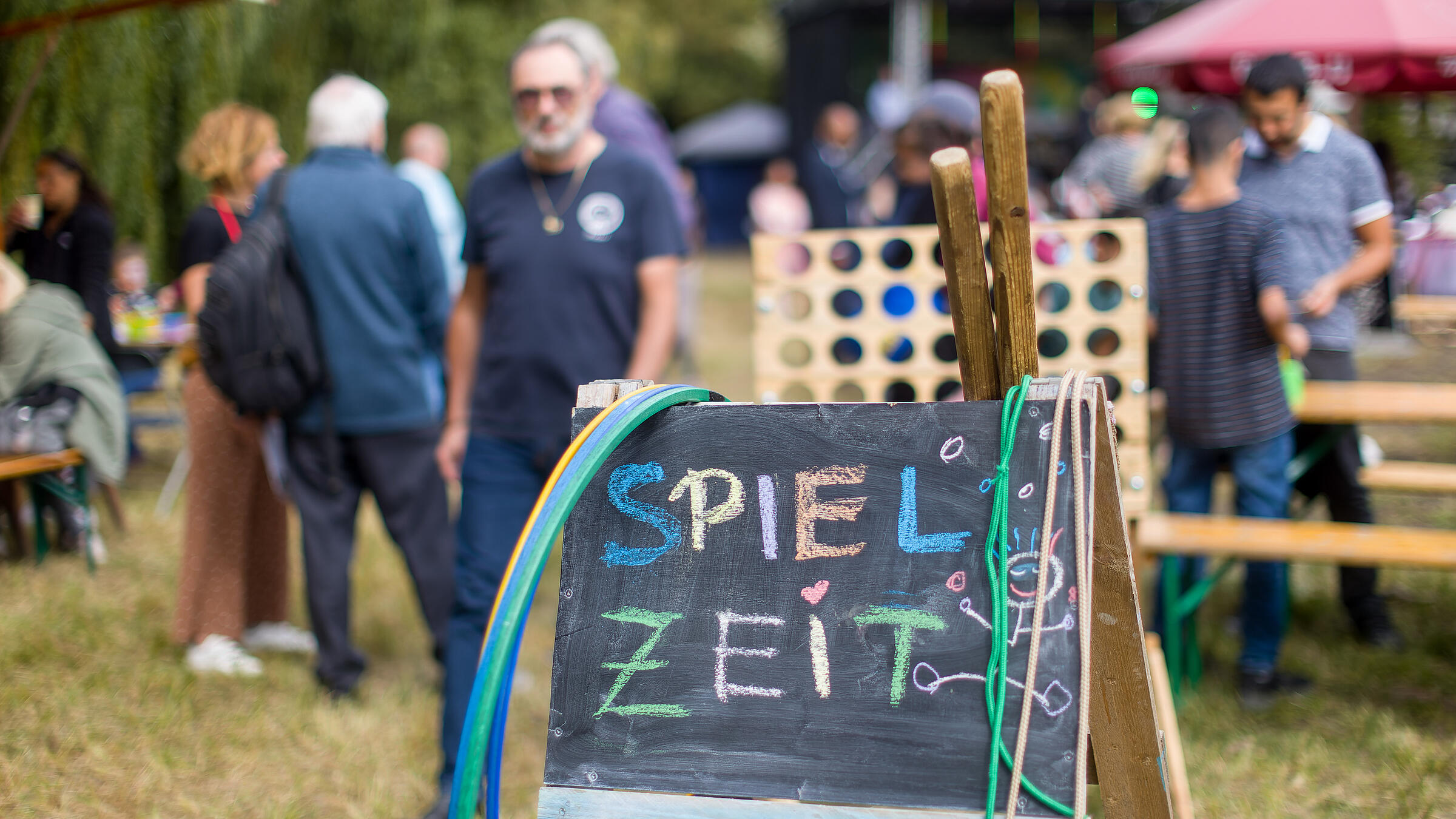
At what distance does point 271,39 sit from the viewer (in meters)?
7.00

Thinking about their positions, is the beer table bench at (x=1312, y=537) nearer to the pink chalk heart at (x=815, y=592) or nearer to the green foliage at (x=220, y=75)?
the pink chalk heart at (x=815, y=592)

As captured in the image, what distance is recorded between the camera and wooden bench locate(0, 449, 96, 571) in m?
4.50

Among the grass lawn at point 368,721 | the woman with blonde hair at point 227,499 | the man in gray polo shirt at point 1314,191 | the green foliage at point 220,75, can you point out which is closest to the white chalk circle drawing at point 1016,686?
the grass lawn at point 368,721

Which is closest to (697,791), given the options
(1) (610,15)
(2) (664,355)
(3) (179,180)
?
(2) (664,355)

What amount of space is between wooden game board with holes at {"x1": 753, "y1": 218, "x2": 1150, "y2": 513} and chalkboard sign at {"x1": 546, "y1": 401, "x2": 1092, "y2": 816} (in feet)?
4.24

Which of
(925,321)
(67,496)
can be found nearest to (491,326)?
(925,321)

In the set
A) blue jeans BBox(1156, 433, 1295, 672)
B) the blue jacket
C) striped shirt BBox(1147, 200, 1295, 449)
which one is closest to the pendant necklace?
the blue jacket

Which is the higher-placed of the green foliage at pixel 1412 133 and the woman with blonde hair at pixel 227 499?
the green foliage at pixel 1412 133

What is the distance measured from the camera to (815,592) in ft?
5.90

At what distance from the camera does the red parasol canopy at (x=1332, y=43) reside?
551cm

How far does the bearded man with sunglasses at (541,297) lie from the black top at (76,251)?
3052 mm

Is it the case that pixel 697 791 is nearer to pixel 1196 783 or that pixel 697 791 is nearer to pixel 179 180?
pixel 1196 783

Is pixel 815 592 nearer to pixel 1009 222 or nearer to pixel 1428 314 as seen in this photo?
pixel 1009 222

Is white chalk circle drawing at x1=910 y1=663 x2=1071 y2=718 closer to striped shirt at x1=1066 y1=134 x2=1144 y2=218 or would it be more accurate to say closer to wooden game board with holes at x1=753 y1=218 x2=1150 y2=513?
wooden game board with holes at x1=753 y1=218 x2=1150 y2=513
